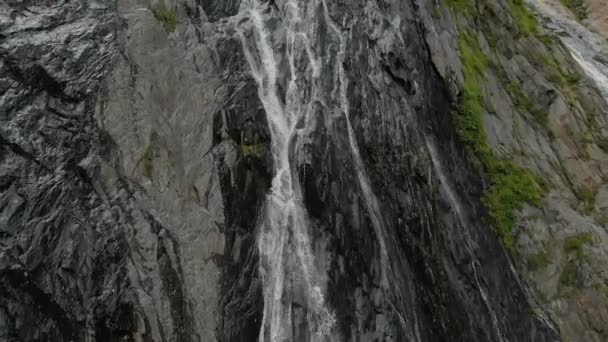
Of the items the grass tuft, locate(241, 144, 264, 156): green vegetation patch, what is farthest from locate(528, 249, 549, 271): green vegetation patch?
the grass tuft

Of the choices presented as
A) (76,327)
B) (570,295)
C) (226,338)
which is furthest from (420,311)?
(76,327)

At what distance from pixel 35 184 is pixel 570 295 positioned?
12.6 meters

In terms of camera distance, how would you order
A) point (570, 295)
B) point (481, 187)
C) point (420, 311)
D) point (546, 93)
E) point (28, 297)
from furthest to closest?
point (546, 93) → point (481, 187) → point (570, 295) → point (420, 311) → point (28, 297)

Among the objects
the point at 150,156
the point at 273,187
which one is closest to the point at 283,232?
the point at 273,187

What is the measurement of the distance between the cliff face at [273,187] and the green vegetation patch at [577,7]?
17150mm

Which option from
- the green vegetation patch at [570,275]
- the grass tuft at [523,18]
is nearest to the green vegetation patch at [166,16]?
the green vegetation patch at [570,275]

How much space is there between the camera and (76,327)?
7582mm

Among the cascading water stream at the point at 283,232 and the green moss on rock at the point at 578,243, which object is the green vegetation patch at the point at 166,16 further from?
the green moss on rock at the point at 578,243

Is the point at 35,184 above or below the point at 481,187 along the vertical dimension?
above

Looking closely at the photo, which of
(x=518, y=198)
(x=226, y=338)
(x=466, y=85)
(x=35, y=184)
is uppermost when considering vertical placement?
(x=35, y=184)

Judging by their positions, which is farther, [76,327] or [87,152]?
[87,152]

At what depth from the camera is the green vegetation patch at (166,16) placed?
11.3m

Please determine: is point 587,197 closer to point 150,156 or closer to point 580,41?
point 580,41

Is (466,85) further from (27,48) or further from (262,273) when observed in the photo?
(27,48)
